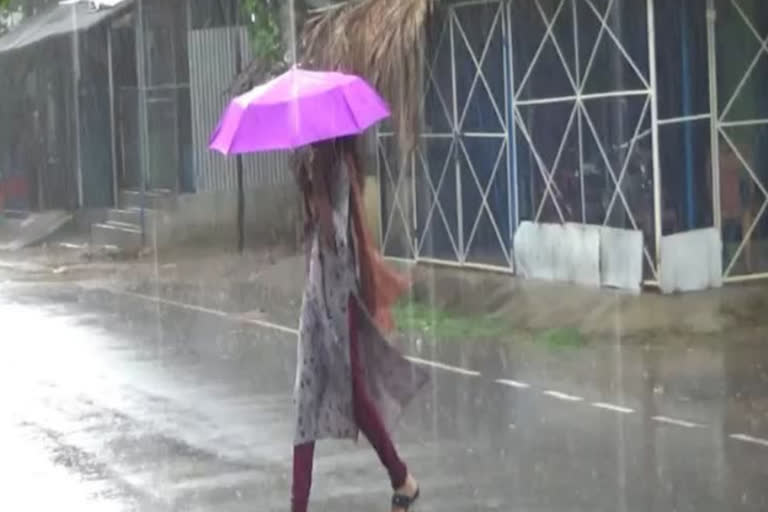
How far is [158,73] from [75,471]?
1880 centimetres

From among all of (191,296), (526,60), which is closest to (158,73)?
(191,296)

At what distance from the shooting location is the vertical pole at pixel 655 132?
543 inches

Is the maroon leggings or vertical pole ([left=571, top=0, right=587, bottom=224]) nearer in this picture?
the maroon leggings

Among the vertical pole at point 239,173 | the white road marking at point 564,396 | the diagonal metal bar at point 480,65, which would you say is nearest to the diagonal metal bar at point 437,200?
the diagonal metal bar at point 480,65

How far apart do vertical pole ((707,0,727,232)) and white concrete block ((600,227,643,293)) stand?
32.8 inches

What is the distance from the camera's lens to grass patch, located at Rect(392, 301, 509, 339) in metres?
14.1

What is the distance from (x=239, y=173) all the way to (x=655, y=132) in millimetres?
10700

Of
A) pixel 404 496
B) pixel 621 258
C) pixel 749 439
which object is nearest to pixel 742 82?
pixel 621 258

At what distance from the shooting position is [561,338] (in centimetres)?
1326

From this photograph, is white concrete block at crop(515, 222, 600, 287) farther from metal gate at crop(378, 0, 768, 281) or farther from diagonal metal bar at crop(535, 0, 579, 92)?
diagonal metal bar at crop(535, 0, 579, 92)

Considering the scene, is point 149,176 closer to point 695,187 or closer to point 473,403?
point 695,187

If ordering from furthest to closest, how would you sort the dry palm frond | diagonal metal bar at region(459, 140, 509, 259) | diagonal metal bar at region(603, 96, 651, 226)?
the dry palm frond → diagonal metal bar at region(459, 140, 509, 259) → diagonal metal bar at region(603, 96, 651, 226)

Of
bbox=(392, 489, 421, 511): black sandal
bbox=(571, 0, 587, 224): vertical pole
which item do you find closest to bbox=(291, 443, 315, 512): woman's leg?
bbox=(392, 489, 421, 511): black sandal

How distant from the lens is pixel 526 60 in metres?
16.0
